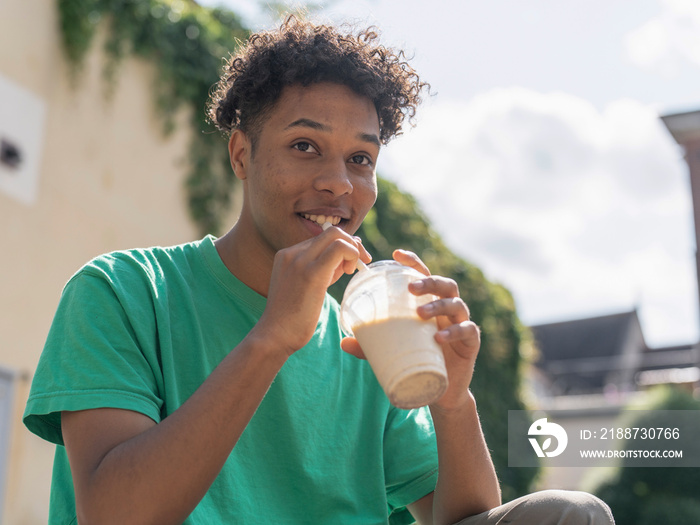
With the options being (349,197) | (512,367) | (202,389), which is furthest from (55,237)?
(512,367)

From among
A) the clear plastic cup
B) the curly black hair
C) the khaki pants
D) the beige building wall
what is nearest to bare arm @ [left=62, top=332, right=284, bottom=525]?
the clear plastic cup

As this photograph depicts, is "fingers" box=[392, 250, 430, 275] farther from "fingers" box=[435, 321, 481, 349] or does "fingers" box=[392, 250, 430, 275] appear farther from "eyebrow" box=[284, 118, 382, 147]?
"eyebrow" box=[284, 118, 382, 147]

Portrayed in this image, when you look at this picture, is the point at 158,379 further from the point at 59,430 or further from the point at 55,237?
the point at 55,237

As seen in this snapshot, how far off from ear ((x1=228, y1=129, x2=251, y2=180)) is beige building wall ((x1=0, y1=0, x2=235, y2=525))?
3.25 m

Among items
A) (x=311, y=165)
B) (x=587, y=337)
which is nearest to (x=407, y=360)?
(x=311, y=165)

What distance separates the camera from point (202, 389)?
1.47m

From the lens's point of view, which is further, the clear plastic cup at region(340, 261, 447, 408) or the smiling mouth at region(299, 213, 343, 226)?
the smiling mouth at region(299, 213, 343, 226)

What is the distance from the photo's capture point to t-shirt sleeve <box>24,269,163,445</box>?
1540 mm

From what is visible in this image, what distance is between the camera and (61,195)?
5.45m

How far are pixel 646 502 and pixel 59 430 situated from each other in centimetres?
675

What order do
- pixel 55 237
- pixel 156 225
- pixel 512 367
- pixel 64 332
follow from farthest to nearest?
pixel 512 367 < pixel 156 225 < pixel 55 237 < pixel 64 332

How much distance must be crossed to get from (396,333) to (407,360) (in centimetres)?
7

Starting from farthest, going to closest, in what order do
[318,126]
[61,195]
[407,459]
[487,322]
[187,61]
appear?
[487,322] → [187,61] → [61,195] → [407,459] → [318,126]

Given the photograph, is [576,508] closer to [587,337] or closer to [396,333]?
[396,333]
